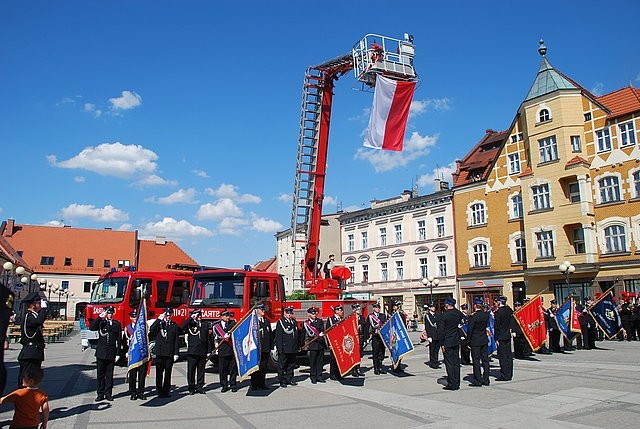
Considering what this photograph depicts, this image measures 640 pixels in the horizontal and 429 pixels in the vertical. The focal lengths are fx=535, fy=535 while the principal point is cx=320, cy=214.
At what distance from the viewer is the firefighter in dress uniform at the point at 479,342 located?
11758mm

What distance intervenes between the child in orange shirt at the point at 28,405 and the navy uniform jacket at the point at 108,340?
5.00m

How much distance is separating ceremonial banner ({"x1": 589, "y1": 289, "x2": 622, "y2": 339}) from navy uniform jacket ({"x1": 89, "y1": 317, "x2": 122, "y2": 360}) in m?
18.0

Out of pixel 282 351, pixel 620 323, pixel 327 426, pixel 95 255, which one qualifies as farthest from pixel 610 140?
pixel 95 255

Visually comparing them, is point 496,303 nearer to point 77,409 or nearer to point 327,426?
point 327,426

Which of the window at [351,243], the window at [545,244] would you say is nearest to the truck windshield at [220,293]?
the window at [545,244]

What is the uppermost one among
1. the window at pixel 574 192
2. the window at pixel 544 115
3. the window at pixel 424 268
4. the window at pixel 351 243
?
the window at pixel 544 115

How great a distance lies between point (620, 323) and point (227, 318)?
18349 mm

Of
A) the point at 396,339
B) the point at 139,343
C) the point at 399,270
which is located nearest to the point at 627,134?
the point at 399,270

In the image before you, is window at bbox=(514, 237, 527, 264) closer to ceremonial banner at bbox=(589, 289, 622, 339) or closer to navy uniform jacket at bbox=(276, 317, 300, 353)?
ceremonial banner at bbox=(589, 289, 622, 339)

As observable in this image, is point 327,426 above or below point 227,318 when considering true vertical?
below

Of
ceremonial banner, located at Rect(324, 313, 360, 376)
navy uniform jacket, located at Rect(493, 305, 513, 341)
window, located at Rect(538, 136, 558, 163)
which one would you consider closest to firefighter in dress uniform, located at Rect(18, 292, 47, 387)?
ceremonial banner, located at Rect(324, 313, 360, 376)

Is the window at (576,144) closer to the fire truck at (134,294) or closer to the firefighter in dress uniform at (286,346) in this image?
the fire truck at (134,294)

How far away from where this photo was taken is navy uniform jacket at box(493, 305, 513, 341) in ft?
42.0

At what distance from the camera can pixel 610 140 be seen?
30344mm
